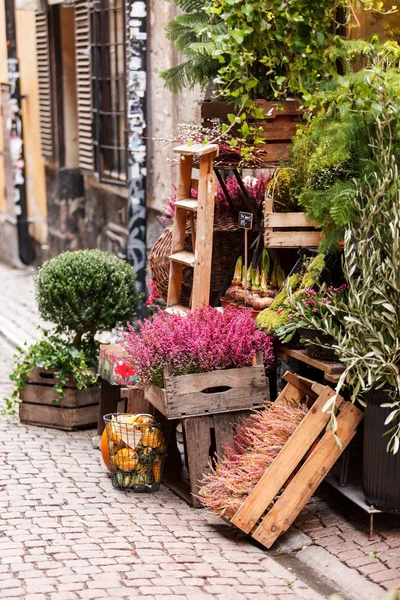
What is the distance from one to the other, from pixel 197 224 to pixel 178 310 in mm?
621

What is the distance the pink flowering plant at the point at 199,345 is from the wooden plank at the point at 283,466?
0.78 m

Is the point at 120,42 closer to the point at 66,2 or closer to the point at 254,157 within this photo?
the point at 66,2

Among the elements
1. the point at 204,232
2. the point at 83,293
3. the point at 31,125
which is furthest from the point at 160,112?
the point at 31,125

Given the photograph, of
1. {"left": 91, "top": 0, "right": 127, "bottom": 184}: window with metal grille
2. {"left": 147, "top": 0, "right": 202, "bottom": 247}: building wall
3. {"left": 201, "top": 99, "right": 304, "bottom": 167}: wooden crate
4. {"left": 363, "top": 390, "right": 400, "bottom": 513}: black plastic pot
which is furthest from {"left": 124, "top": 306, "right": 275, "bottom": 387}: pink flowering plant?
{"left": 91, "top": 0, "right": 127, "bottom": 184}: window with metal grille

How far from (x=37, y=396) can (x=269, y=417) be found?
100 inches

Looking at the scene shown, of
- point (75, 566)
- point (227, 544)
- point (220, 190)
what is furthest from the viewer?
point (220, 190)

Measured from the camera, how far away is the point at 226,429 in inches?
238

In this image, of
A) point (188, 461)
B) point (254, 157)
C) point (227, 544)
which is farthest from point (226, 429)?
point (254, 157)

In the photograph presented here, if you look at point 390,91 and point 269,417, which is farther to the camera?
point 269,417

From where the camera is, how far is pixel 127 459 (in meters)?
6.25

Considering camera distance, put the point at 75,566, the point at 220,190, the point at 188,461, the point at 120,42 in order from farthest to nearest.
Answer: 1. the point at 120,42
2. the point at 220,190
3. the point at 188,461
4. the point at 75,566

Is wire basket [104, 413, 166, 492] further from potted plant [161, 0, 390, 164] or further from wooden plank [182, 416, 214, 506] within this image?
potted plant [161, 0, 390, 164]

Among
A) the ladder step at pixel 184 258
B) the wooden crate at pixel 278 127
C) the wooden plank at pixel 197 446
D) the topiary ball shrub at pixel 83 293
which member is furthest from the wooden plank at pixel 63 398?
the wooden crate at pixel 278 127

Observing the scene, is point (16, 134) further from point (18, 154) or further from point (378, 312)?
point (378, 312)
